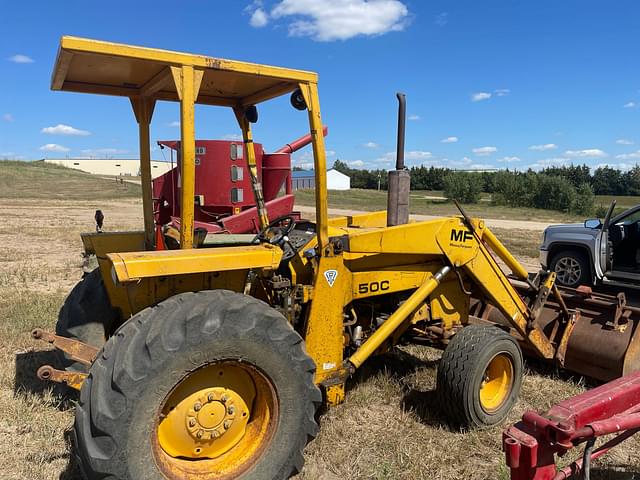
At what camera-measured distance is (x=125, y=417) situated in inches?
101

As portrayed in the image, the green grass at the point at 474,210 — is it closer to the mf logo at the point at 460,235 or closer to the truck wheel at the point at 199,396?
the mf logo at the point at 460,235

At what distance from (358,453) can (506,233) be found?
54.2 ft

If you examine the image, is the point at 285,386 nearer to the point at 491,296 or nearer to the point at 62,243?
the point at 491,296

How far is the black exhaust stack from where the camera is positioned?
4.10 metres

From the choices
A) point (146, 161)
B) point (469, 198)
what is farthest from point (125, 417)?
point (469, 198)

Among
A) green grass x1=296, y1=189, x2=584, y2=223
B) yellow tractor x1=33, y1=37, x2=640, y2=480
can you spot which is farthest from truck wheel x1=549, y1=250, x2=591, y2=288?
green grass x1=296, y1=189, x2=584, y2=223

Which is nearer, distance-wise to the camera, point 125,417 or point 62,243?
point 125,417

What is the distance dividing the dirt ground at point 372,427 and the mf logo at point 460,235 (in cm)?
129

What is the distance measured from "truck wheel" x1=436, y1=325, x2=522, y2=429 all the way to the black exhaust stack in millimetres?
1014

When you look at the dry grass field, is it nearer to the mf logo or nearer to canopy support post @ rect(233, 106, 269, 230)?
the mf logo

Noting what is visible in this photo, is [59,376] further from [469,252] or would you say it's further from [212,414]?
[469,252]

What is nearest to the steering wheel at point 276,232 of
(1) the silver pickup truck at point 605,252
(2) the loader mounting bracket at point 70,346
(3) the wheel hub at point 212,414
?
(3) the wheel hub at point 212,414

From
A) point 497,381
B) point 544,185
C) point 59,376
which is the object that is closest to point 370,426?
point 497,381

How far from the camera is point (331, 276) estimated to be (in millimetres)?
3670
